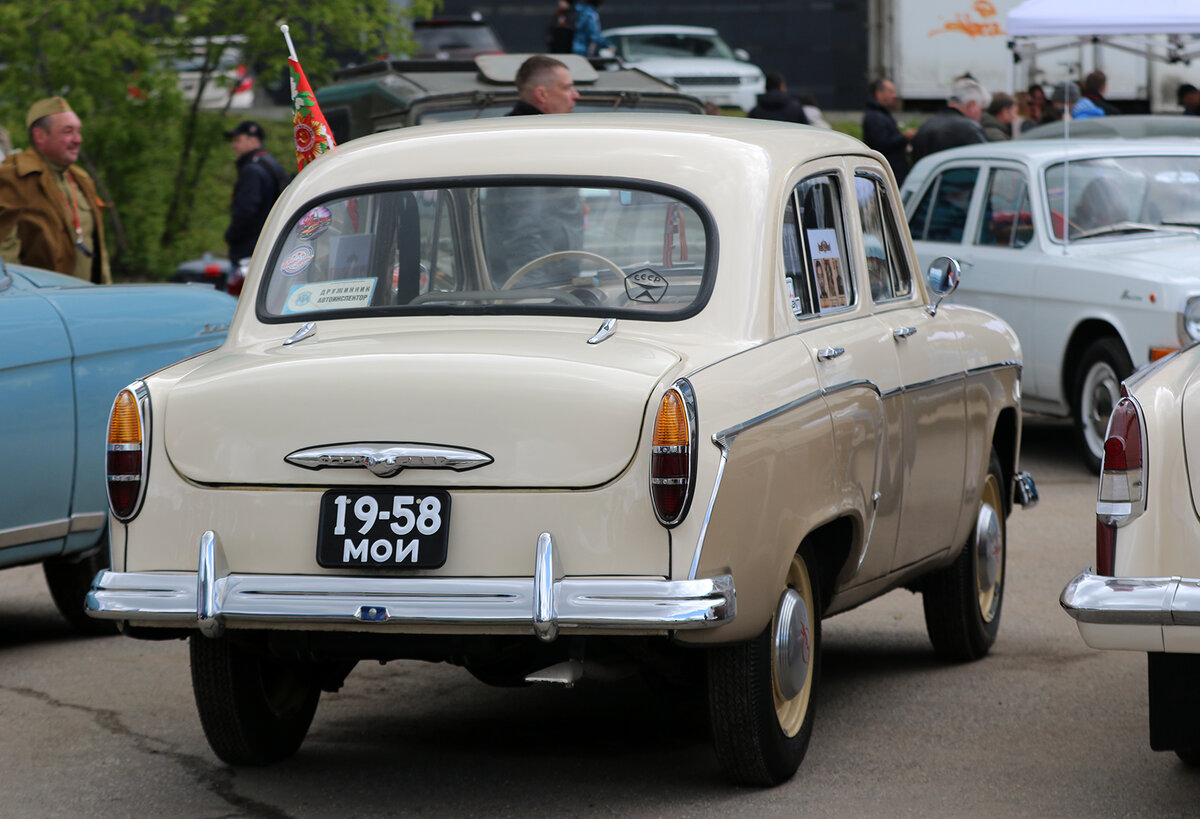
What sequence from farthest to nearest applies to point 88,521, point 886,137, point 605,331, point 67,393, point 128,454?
point 886,137 → point 88,521 → point 67,393 → point 605,331 → point 128,454

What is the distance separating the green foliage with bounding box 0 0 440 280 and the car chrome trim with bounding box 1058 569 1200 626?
12215 millimetres

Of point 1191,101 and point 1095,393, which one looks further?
point 1191,101

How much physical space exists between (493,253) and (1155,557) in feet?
6.78

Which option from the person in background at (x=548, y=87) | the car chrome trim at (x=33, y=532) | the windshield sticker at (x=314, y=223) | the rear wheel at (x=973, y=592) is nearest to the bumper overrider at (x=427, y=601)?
the windshield sticker at (x=314, y=223)

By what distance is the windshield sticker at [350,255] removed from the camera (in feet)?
17.6

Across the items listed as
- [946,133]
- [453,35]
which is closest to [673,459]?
[946,133]

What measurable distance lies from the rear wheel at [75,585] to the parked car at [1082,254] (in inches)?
237

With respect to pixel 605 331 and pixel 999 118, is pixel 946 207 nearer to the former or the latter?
pixel 999 118

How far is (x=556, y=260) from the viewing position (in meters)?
5.23

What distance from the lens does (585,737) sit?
18.2 ft

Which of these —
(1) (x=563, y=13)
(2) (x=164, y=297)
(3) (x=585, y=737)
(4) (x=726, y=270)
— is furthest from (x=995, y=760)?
(1) (x=563, y=13)

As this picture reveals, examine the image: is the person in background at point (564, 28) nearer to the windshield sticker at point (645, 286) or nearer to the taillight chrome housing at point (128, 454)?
the windshield sticker at point (645, 286)

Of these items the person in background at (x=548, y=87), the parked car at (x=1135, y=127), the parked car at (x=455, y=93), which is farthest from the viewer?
the parked car at (x=1135, y=127)

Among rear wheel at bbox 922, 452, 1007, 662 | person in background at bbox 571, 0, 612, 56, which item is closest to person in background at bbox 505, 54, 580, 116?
rear wheel at bbox 922, 452, 1007, 662
